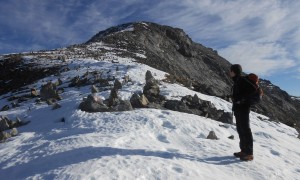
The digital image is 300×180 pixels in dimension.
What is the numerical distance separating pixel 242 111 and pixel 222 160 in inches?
63.7

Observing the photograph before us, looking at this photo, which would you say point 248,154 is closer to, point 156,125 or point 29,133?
point 156,125

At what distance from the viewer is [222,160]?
36.0ft

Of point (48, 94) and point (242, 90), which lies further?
point (48, 94)

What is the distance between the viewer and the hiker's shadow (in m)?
10.7

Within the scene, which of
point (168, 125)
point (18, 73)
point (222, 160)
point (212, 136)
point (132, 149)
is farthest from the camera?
point (18, 73)

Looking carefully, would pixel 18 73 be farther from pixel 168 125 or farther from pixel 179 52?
pixel 179 52

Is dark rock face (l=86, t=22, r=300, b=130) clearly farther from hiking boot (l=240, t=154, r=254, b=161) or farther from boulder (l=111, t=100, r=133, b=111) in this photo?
hiking boot (l=240, t=154, r=254, b=161)

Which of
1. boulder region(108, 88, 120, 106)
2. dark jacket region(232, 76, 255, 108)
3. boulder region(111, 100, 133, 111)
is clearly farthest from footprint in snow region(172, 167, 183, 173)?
boulder region(108, 88, 120, 106)

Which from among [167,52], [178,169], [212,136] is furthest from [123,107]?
[167,52]

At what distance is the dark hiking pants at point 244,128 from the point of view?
11.3 meters

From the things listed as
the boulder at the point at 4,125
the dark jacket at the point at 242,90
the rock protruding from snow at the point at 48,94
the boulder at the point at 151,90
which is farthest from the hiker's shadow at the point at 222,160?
the rock protruding from snow at the point at 48,94

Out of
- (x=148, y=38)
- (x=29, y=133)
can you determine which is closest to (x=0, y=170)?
(x=29, y=133)

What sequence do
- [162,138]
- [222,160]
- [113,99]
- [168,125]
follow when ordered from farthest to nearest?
[113,99]
[168,125]
[162,138]
[222,160]

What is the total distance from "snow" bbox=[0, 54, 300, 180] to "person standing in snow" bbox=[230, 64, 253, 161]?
1.10 ft
